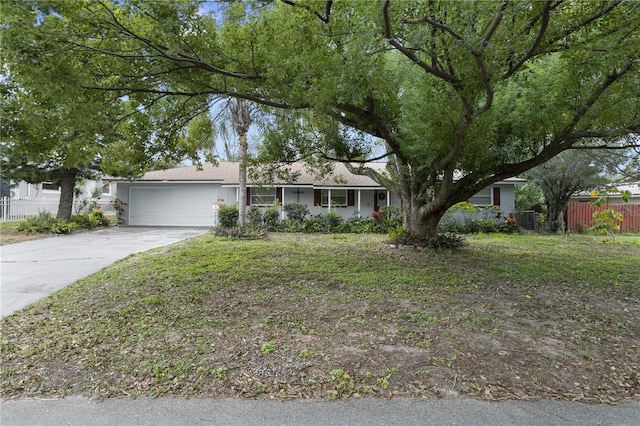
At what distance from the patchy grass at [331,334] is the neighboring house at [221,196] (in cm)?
1105

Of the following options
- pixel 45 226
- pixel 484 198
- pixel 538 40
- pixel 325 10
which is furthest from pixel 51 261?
pixel 484 198

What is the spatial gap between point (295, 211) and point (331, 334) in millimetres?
13120

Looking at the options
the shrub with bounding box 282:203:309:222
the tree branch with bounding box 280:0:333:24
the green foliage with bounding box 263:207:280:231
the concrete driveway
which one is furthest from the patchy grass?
the shrub with bounding box 282:203:309:222

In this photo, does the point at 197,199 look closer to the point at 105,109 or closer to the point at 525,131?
the point at 105,109

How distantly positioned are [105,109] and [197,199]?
540 inches

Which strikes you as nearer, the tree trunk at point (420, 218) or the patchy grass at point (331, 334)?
the patchy grass at point (331, 334)

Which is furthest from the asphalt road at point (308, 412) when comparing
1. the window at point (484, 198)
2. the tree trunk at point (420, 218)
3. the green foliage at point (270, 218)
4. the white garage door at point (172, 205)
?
the white garage door at point (172, 205)

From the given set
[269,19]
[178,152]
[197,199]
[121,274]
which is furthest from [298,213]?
[269,19]

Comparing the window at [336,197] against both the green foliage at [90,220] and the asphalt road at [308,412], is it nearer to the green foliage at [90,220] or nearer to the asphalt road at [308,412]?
the green foliage at [90,220]

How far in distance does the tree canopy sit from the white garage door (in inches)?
459

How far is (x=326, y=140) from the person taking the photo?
1016 cm

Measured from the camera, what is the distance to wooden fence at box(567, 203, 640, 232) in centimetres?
1778

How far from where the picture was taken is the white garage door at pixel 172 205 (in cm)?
1970

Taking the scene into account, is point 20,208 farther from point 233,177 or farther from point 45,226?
point 233,177
